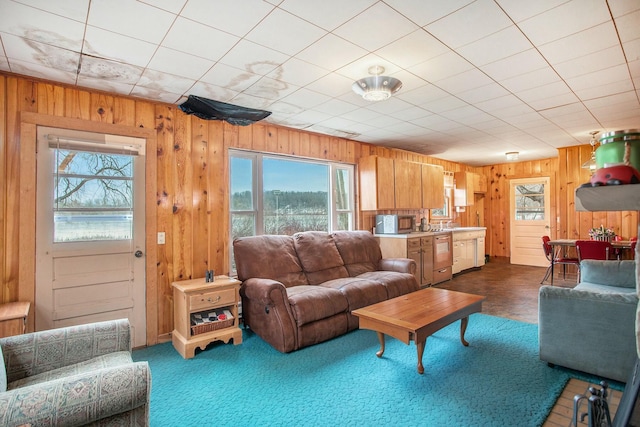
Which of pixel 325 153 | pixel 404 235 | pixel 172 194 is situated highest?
pixel 325 153

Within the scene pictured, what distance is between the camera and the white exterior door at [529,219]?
7.61 m

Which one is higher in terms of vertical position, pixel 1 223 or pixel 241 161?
pixel 241 161

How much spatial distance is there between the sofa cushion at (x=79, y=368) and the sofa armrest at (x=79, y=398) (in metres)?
0.54

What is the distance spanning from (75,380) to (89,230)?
6.86 ft

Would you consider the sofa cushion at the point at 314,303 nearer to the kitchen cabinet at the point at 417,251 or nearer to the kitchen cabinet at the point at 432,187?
the kitchen cabinet at the point at 417,251

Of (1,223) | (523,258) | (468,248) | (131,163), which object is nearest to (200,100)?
(131,163)

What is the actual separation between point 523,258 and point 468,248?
2040 millimetres

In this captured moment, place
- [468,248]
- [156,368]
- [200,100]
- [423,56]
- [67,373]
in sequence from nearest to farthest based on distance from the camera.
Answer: [67,373] < [423,56] < [156,368] < [200,100] < [468,248]

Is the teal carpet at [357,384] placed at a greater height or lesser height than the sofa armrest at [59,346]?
lesser

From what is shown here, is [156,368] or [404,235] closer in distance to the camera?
[156,368]

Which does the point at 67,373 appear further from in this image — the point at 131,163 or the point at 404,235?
the point at 404,235

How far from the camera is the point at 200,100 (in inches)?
133

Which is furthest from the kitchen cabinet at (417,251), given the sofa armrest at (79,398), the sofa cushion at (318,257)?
the sofa armrest at (79,398)

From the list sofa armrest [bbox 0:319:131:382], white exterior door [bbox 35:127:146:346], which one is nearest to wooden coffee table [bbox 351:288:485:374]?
sofa armrest [bbox 0:319:131:382]
